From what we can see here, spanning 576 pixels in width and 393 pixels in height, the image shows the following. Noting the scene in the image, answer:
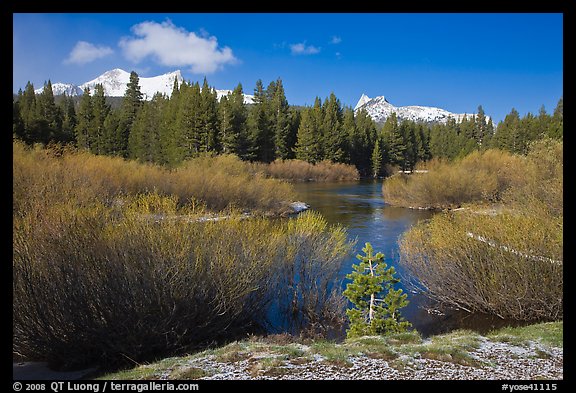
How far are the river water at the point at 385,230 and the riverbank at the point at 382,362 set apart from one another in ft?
14.1

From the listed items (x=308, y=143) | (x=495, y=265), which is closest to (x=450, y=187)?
(x=495, y=265)

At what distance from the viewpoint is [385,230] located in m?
26.5

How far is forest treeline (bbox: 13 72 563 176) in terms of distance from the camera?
52281 millimetres

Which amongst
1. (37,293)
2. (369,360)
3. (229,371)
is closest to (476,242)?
(369,360)


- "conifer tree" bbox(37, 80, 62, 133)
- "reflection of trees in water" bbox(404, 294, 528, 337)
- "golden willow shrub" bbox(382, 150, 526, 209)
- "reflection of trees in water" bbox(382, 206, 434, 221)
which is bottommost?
"reflection of trees in water" bbox(404, 294, 528, 337)

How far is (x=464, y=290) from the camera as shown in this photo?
14219 mm

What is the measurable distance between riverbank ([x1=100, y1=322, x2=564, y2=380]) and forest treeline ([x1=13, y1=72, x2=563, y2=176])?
1492 inches

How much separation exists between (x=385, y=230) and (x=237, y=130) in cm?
3760

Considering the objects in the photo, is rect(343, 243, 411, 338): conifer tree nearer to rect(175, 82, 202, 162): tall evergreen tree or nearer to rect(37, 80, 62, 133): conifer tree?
rect(175, 82, 202, 162): tall evergreen tree

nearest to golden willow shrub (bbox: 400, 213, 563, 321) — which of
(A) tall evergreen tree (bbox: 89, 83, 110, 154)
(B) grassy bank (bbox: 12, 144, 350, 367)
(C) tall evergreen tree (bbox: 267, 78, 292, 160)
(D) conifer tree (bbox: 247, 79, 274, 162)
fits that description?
(B) grassy bank (bbox: 12, 144, 350, 367)

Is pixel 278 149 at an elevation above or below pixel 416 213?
above
